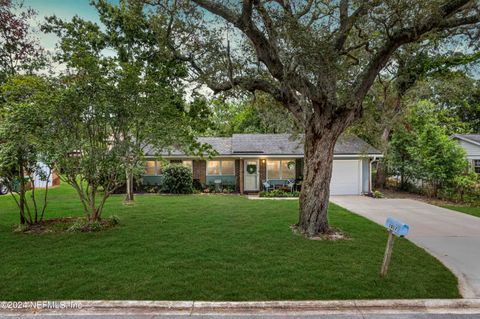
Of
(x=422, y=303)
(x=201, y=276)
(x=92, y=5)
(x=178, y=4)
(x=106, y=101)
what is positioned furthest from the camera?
(x=92, y=5)

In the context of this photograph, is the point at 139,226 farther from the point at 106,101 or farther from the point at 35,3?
the point at 35,3

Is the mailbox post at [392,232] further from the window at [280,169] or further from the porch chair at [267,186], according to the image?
the window at [280,169]

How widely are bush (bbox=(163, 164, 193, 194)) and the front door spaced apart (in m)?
3.53

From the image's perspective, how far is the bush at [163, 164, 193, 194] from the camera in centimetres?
1557

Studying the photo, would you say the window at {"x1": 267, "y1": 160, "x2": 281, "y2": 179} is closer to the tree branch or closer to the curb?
the tree branch

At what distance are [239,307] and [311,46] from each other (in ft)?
16.8

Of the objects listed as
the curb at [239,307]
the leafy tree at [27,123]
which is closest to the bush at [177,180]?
the leafy tree at [27,123]

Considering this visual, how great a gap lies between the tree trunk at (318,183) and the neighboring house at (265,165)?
910 centimetres

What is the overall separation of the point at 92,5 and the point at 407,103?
1538cm

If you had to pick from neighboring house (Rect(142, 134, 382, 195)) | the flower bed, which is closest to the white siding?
neighboring house (Rect(142, 134, 382, 195))

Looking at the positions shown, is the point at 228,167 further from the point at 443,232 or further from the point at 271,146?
the point at 443,232

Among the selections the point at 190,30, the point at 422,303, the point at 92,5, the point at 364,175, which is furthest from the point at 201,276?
the point at 364,175

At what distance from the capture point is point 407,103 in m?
14.7

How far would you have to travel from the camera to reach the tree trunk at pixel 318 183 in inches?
267
